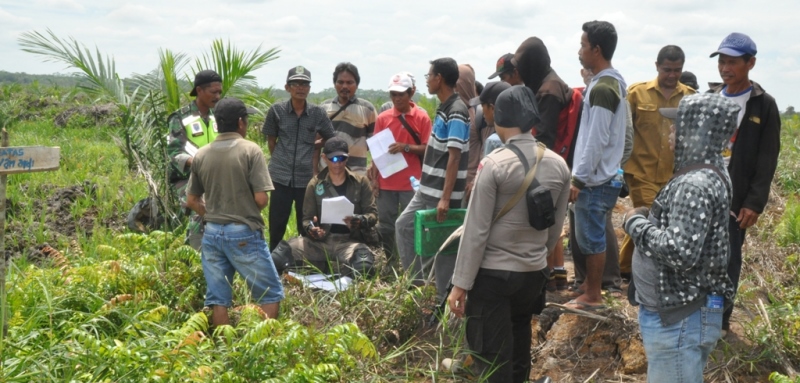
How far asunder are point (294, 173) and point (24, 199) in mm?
4360

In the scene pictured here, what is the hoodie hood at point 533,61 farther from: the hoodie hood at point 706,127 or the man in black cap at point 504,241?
the hoodie hood at point 706,127

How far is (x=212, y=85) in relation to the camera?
20.3ft

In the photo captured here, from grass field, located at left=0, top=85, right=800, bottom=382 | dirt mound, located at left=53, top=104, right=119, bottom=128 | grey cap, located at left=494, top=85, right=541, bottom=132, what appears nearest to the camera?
grey cap, located at left=494, top=85, right=541, bottom=132

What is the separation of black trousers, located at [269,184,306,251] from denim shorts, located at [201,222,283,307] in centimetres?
161

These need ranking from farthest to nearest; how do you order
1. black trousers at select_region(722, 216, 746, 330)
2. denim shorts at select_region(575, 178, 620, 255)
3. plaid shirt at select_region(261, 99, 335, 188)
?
plaid shirt at select_region(261, 99, 335, 188), denim shorts at select_region(575, 178, 620, 255), black trousers at select_region(722, 216, 746, 330)

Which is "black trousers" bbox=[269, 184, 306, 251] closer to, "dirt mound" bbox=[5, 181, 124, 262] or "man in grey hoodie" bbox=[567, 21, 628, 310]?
"dirt mound" bbox=[5, 181, 124, 262]

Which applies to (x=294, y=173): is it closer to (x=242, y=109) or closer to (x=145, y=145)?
(x=145, y=145)

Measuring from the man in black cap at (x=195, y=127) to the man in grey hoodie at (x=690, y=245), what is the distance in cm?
403

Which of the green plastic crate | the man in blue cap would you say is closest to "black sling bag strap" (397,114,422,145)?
the green plastic crate

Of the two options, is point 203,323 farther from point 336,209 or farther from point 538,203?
point 336,209

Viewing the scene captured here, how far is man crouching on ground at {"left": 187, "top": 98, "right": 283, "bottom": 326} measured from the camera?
15.6 feet

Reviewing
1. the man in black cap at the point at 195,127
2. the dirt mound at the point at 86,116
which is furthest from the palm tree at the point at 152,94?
the dirt mound at the point at 86,116

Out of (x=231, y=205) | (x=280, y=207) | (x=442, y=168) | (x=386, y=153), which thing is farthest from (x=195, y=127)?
(x=442, y=168)

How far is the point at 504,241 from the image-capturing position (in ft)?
12.2
